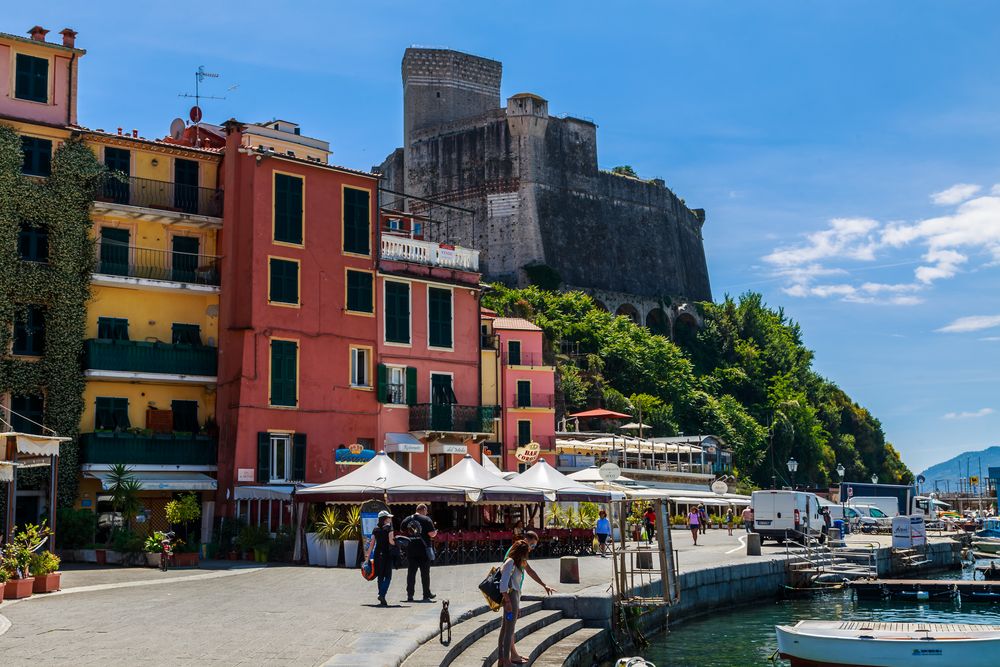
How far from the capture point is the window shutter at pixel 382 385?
37719mm

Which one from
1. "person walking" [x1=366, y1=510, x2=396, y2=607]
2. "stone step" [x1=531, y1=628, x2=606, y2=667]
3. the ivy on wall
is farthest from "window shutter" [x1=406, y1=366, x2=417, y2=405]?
"person walking" [x1=366, y1=510, x2=396, y2=607]

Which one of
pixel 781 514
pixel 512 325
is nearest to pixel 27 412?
pixel 512 325

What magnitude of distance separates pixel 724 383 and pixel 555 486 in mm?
62048

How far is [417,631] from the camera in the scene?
15656 mm

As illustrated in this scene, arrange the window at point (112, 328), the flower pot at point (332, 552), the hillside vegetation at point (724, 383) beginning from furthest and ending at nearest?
the hillside vegetation at point (724, 383) < the window at point (112, 328) < the flower pot at point (332, 552)

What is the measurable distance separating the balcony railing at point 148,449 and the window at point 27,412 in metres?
1.28

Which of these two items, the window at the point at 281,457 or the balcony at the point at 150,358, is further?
the window at the point at 281,457

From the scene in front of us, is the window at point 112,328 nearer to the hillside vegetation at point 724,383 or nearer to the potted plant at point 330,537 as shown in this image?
the potted plant at point 330,537

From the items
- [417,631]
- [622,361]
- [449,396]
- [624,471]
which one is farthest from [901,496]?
[417,631]

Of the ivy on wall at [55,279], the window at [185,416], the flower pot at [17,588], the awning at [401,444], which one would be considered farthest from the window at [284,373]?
the flower pot at [17,588]

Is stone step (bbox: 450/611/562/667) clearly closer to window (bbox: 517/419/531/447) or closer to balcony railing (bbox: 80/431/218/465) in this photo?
balcony railing (bbox: 80/431/218/465)

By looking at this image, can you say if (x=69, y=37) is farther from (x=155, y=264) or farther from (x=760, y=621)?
(x=760, y=621)

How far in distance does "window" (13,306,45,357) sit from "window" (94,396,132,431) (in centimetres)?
227

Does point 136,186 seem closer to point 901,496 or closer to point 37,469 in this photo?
point 37,469
